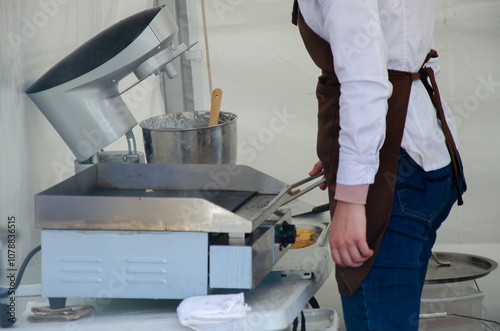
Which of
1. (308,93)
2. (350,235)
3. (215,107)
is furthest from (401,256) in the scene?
(308,93)

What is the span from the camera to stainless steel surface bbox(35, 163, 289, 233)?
0.93m

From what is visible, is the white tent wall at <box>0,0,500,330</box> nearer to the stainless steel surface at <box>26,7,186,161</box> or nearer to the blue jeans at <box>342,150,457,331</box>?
the stainless steel surface at <box>26,7,186,161</box>

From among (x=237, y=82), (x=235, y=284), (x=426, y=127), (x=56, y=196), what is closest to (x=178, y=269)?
(x=235, y=284)

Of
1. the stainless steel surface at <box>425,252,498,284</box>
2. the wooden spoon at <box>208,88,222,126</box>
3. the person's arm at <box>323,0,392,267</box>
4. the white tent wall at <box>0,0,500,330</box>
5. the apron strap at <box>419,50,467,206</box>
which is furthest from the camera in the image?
the white tent wall at <box>0,0,500,330</box>

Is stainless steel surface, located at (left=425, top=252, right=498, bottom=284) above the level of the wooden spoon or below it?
below

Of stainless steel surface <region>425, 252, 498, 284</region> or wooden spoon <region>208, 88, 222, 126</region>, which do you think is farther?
stainless steel surface <region>425, 252, 498, 284</region>

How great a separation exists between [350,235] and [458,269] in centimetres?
104

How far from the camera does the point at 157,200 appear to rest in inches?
36.6

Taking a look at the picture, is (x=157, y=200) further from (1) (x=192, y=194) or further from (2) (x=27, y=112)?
(2) (x=27, y=112)

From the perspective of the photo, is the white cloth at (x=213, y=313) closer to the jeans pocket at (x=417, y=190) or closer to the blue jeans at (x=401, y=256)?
the blue jeans at (x=401, y=256)

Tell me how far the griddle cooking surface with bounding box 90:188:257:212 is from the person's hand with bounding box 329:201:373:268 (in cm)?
20

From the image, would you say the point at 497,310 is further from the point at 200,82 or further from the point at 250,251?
the point at 250,251

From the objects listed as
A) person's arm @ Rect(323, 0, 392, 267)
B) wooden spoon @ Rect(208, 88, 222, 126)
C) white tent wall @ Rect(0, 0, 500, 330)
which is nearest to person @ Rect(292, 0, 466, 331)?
person's arm @ Rect(323, 0, 392, 267)

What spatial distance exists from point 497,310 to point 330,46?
6.01 ft
